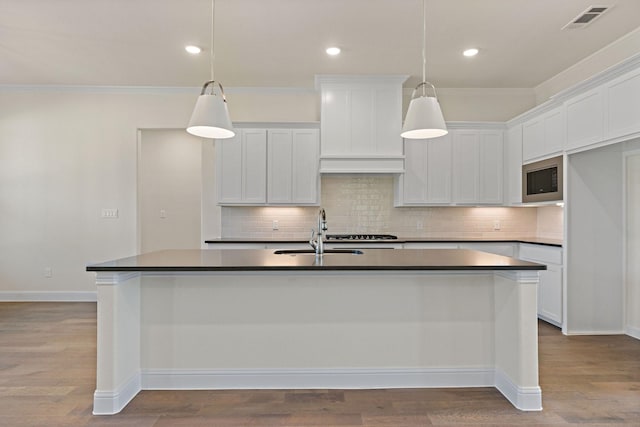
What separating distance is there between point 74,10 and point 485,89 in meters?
4.66

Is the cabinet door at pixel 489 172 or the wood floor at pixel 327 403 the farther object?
the cabinet door at pixel 489 172

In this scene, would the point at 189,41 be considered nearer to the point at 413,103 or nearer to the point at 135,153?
the point at 135,153

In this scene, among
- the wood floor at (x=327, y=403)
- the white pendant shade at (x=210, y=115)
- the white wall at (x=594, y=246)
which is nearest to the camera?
the wood floor at (x=327, y=403)

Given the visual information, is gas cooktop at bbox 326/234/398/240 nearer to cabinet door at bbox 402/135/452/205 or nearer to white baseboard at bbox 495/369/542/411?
cabinet door at bbox 402/135/452/205

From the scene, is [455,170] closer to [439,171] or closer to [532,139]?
[439,171]

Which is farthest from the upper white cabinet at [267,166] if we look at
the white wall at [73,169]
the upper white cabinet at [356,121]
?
the white wall at [73,169]

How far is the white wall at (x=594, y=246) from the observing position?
3.94m

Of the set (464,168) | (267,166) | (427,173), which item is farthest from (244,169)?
(464,168)

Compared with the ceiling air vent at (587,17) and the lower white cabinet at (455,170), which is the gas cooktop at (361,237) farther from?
the ceiling air vent at (587,17)

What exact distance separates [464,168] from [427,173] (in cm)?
47

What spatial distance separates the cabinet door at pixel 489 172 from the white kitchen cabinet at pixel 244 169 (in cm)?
268

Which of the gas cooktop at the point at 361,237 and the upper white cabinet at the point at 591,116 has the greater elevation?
the upper white cabinet at the point at 591,116

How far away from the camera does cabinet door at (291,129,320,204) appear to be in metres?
4.97

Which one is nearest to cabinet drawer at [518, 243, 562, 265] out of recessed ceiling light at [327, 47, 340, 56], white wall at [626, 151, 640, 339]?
white wall at [626, 151, 640, 339]
